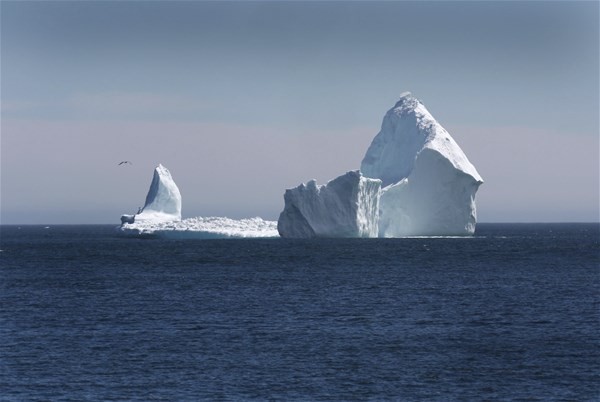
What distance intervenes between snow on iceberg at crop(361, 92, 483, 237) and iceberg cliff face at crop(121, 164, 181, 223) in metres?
21.5

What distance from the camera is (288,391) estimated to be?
70.4 ft

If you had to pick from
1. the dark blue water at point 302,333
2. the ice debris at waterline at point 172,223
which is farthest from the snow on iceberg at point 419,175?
the dark blue water at point 302,333

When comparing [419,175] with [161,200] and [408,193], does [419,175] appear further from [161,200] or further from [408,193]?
[161,200]

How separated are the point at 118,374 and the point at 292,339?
21.4 ft

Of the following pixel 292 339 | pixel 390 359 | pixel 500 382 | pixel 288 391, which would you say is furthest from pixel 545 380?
pixel 292 339

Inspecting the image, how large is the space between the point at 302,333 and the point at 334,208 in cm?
4482

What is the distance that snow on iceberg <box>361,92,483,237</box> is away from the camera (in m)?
74.6

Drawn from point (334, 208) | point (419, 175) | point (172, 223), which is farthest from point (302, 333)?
point (172, 223)

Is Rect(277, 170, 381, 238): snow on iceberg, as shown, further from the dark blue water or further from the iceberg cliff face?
the iceberg cliff face

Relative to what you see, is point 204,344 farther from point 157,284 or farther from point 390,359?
point 157,284

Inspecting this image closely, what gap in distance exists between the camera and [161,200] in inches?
3674

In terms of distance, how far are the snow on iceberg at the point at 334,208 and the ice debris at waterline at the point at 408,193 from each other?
8cm

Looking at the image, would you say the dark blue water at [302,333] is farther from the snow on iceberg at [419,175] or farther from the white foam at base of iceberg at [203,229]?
the white foam at base of iceberg at [203,229]

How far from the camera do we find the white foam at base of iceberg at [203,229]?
88.1m
